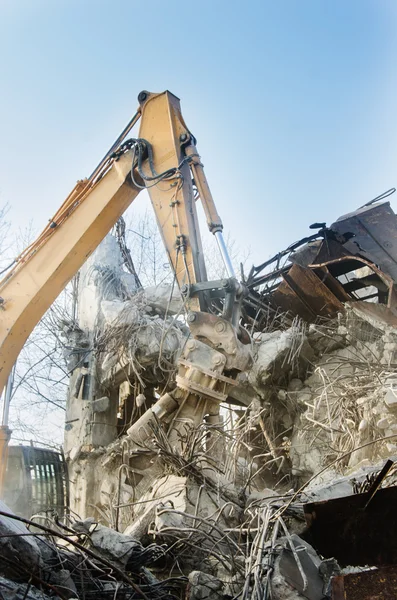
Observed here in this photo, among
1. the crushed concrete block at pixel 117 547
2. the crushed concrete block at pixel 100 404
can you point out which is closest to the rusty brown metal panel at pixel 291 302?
the crushed concrete block at pixel 100 404

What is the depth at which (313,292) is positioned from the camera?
8508 millimetres

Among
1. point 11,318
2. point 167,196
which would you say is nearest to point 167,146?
point 167,196

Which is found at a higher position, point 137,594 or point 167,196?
point 167,196

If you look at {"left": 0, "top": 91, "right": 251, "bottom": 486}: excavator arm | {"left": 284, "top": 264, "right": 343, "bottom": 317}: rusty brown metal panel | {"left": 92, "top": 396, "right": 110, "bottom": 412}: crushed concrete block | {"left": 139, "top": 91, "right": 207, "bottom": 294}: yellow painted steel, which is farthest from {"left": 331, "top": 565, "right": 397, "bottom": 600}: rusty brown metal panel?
{"left": 92, "top": 396, "right": 110, "bottom": 412}: crushed concrete block

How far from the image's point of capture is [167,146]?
19.7ft

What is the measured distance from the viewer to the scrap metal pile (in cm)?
315

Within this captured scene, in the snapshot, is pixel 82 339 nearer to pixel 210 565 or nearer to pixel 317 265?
pixel 317 265

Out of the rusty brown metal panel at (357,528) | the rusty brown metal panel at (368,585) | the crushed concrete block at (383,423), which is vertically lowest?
the rusty brown metal panel at (368,585)

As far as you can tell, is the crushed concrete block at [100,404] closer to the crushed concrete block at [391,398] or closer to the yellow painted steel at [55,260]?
the yellow painted steel at [55,260]

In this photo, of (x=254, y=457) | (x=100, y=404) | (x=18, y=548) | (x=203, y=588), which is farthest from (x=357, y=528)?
(x=100, y=404)

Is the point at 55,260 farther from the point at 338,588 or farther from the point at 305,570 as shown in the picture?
the point at 338,588

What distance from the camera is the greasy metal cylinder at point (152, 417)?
5.42 m

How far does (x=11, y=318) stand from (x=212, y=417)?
225 cm

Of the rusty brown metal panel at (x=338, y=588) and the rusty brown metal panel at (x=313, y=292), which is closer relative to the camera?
the rusty brown metal panel at (x=338, y=588)
